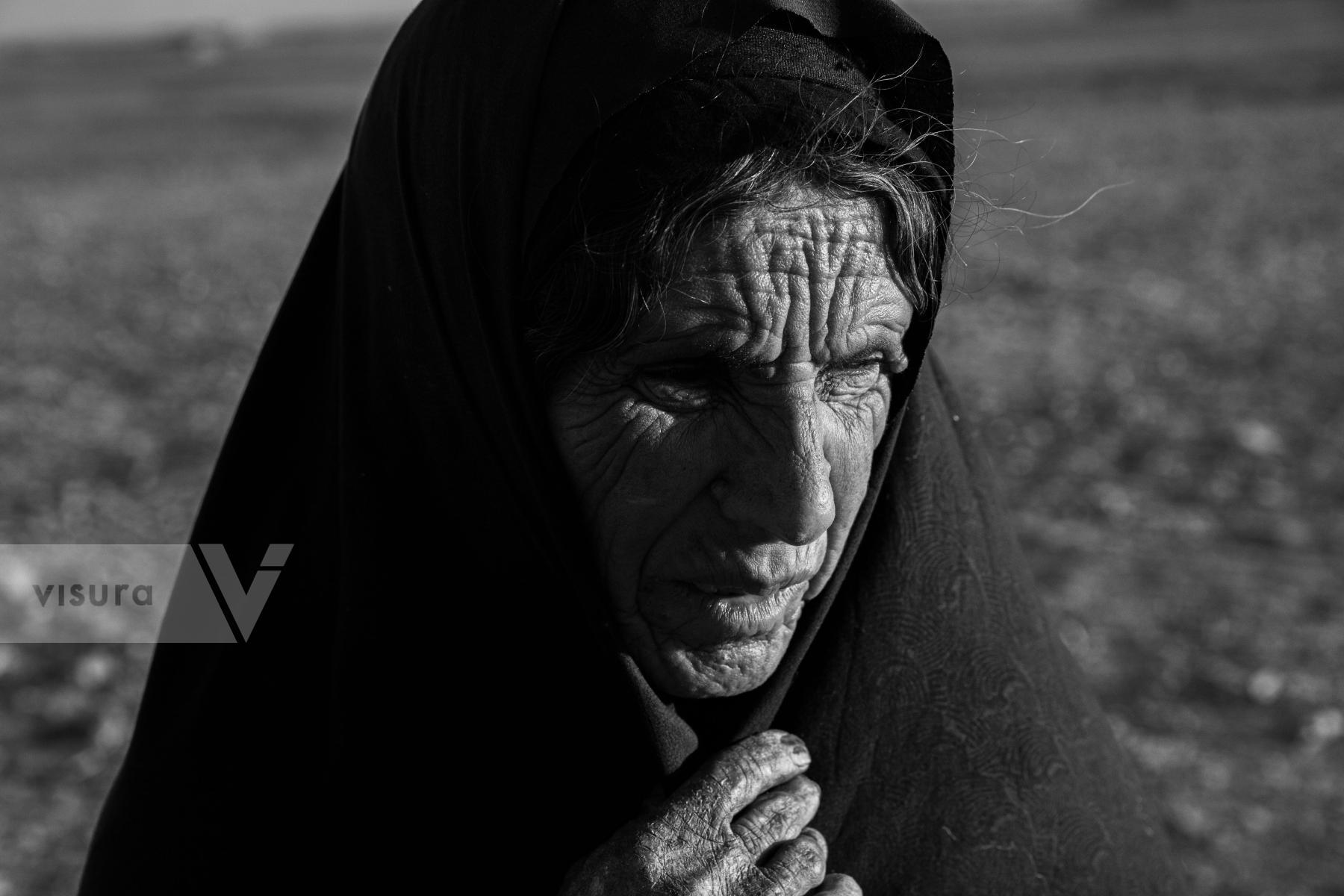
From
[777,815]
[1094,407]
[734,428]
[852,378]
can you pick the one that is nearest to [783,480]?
[734,428]

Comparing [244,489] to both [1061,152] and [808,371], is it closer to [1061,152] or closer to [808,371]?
[808,371]

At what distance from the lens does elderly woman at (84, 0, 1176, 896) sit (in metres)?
1.73

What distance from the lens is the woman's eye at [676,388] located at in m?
1.80

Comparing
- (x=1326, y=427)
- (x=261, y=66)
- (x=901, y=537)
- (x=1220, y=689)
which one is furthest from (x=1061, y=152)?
(x=261, y=66)

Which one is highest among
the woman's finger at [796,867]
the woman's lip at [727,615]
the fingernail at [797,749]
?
the woman's lip at [727,615]

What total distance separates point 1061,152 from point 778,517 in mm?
16510

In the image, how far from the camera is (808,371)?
1801mm

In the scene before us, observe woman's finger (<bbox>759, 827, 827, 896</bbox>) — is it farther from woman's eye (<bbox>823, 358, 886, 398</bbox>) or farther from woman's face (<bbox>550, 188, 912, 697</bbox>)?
woman's eye (<bbox>823, 358, 886, 398</bbox>)

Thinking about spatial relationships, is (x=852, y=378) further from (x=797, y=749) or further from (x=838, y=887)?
(x=838, y=887)

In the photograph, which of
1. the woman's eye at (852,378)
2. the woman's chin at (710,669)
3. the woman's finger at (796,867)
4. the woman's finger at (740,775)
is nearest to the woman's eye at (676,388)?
the woman's eye at (852,378)

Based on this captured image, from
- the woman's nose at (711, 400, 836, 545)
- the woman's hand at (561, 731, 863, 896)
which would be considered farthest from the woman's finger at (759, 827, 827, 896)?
the woman's nose at (711, 400, 836, 545)

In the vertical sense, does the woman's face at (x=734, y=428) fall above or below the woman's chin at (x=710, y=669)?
above

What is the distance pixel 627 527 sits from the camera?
6.08 ft

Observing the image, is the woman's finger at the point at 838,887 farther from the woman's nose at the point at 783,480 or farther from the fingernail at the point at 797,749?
the woman's nose at the point at 783,480
